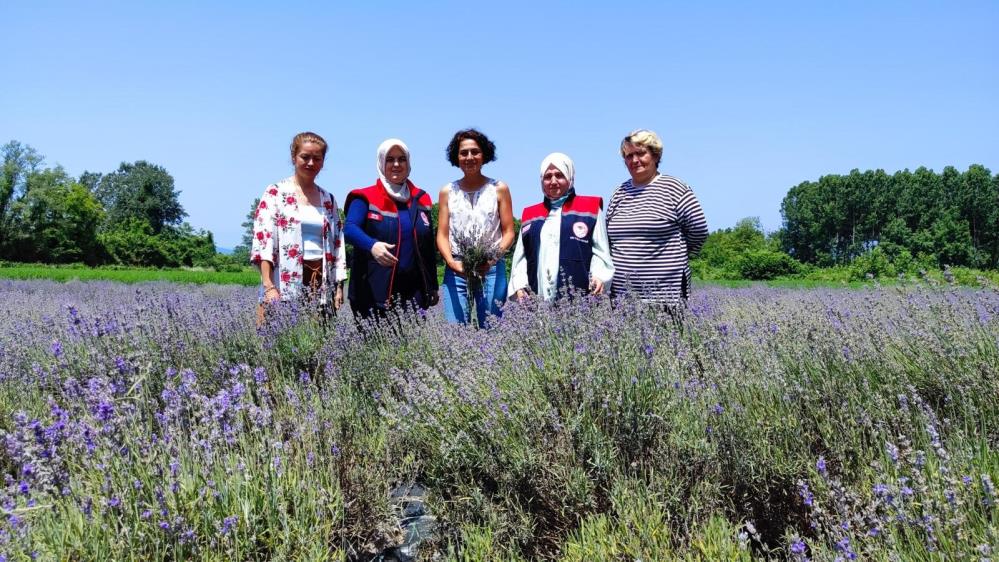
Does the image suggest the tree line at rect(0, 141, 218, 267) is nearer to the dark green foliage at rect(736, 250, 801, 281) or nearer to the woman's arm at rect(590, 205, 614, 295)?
the dark green foliage at rect(736, 250, 801, 281)

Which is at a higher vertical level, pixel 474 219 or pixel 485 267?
pixel 474 219

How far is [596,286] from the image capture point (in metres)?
3.71

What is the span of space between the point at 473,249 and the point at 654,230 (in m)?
1.17

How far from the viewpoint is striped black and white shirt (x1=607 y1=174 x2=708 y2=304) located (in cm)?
370

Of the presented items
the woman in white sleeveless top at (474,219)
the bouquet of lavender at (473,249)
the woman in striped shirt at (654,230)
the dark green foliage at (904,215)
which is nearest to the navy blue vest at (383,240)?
the woman in white sleeveless top at (474,219)

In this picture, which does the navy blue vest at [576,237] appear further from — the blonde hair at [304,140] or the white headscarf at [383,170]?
the blonde hair at [304,140]

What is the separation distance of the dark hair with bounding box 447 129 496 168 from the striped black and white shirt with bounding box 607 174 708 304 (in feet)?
3.37

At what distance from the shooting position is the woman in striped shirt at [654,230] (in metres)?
3.71

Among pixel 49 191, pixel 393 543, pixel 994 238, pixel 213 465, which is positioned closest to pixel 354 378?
pixel 393 543

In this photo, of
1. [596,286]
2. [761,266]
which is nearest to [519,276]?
[596,286]

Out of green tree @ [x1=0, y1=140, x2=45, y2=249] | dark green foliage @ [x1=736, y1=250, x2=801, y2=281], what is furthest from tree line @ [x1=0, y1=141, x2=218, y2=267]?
dark green foliage @ [x1=736, y1=250, x2=801, y2=281]

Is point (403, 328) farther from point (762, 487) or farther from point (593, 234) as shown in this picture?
point (762, 487)

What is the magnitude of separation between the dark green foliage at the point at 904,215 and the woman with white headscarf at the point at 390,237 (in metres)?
55.3

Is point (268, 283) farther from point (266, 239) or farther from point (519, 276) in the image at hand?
point (519, 276)
